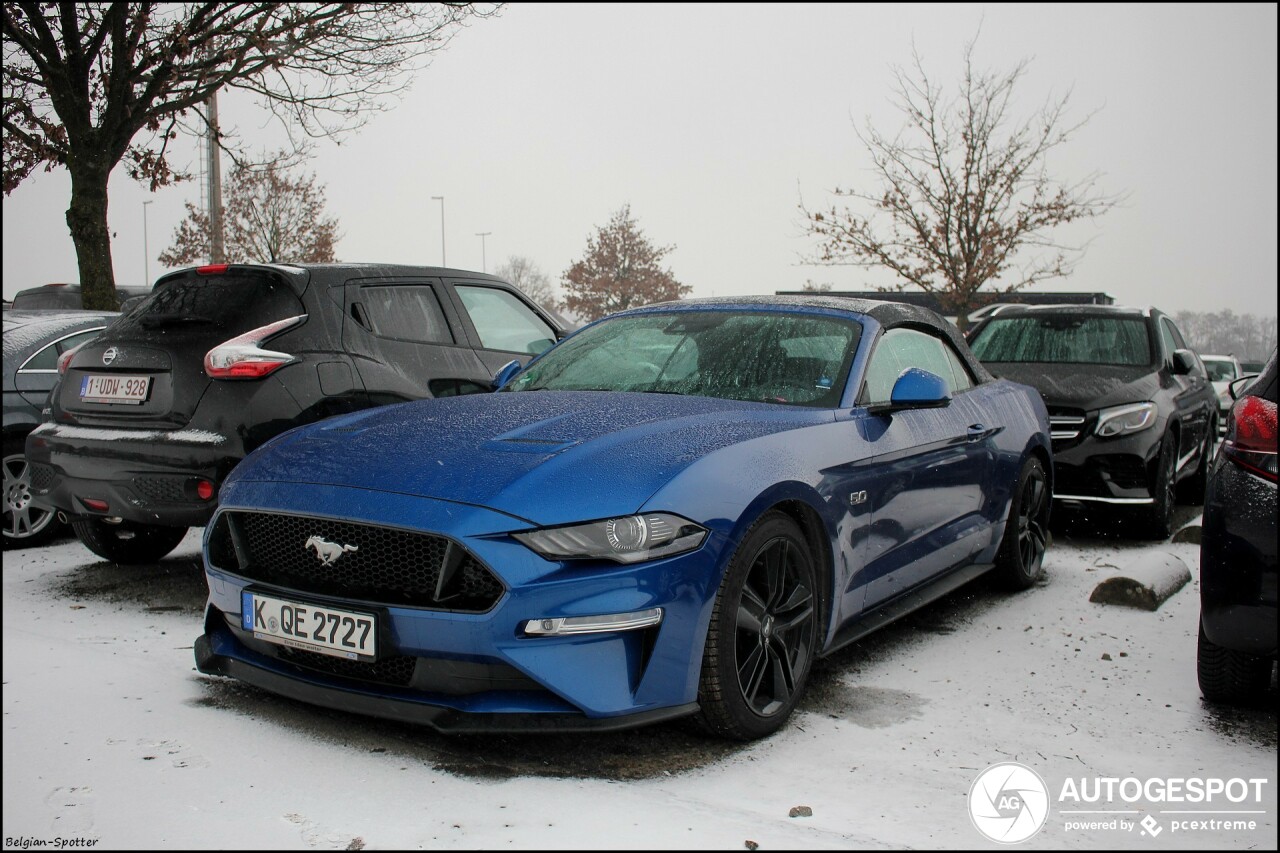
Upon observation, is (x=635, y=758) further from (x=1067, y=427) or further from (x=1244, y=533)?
(x=1067, y=427)

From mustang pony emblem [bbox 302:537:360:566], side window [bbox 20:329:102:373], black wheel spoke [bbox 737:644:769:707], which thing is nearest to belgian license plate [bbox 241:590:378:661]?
mustang pony emblem [bbox 302:537:360:566]

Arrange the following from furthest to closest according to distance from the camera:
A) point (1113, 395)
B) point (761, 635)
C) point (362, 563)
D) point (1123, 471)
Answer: point (1113, 395), point (1123, 471), point (761, 635), point (362, 563)

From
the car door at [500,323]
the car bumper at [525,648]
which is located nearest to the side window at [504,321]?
the car door at [500,323]

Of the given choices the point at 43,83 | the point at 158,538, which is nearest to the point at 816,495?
the point at 158,538

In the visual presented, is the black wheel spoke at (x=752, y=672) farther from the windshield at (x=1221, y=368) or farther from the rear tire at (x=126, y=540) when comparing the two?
the windshield at (x=1221, y=368)

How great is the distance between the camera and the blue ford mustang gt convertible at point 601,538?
305cm

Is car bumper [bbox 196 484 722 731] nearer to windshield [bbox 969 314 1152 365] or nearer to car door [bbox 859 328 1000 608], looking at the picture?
car door [bbox 859 328 1000 608]

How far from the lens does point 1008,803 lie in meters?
3.12

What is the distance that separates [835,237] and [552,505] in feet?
56.5

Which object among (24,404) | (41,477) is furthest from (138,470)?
(24,404)

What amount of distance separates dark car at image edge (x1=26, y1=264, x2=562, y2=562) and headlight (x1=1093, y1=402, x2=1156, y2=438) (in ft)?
14.0

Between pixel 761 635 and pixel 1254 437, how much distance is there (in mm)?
1658

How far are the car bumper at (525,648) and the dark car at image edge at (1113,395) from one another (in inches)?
196

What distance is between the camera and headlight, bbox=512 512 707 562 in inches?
120
